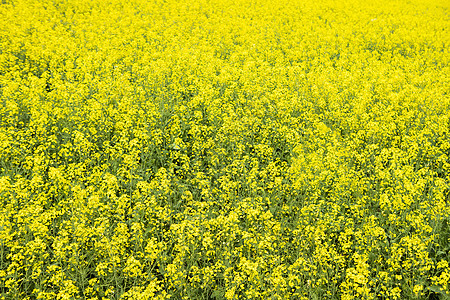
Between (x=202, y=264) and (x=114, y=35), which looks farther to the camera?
(x=114, y=35)

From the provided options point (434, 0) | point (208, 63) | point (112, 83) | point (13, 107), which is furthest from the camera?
point (434, 0)

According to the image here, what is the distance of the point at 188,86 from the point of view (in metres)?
10.2

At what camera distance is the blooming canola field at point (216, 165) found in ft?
15.9

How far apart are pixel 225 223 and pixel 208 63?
7258 millimetres

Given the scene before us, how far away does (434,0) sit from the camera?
3027 centimetres

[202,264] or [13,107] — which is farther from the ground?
[13,107]

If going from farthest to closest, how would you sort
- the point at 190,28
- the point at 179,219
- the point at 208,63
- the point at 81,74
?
1. the point at 190,28
2. the point at 208,63
3. the point at 81,74
4. the point at 179,219

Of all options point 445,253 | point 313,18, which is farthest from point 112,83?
point 313,18

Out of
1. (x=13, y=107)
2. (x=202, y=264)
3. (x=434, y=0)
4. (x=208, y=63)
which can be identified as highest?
(x=434, y=0)

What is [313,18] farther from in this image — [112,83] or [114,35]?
[112,83]

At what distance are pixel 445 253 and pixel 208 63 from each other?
8467mm

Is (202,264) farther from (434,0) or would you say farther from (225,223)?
(434,0)

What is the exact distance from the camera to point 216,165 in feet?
23.3

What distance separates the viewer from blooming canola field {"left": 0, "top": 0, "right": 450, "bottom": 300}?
4.84 m
